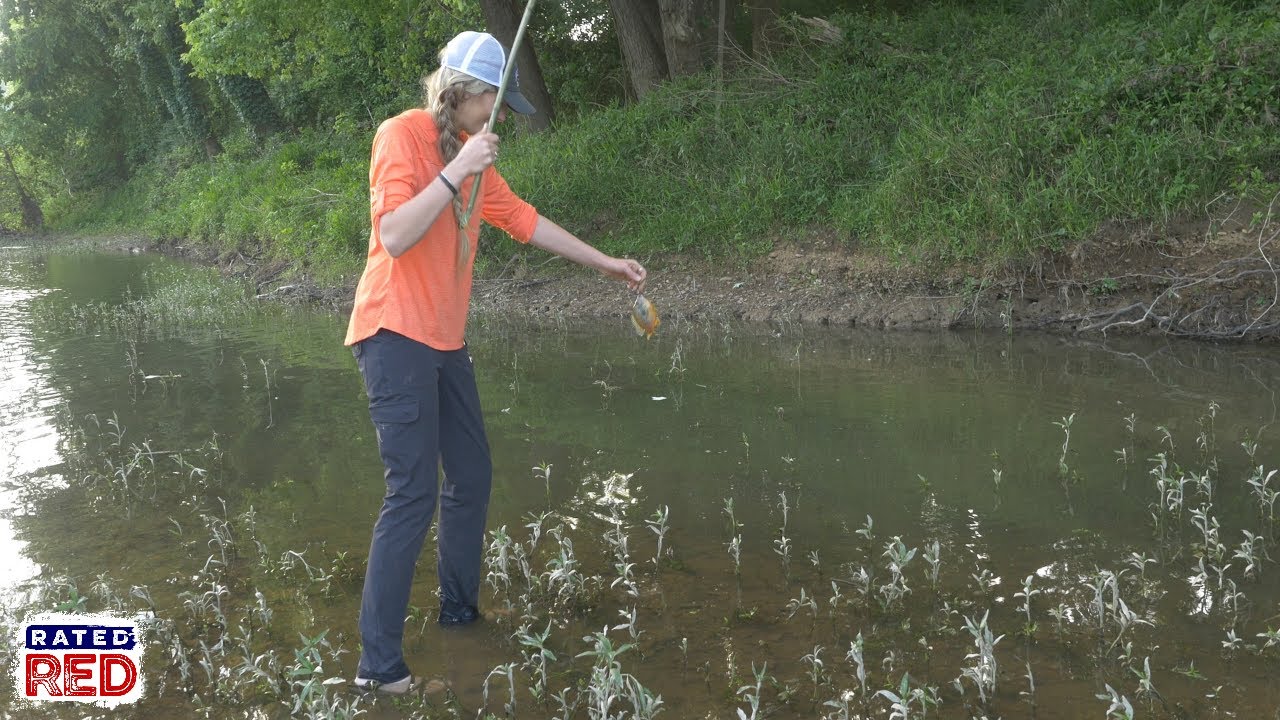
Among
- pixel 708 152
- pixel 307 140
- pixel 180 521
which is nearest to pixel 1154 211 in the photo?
pixel 708 152

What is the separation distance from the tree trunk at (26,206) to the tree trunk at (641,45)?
3411 centimetres

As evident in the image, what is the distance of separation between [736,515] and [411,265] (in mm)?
2396

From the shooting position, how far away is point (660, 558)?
191 inches

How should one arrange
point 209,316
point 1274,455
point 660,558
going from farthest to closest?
point 209,316 → point 1274,455 → point 660,558

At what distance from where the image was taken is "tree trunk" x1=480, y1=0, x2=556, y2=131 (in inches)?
601

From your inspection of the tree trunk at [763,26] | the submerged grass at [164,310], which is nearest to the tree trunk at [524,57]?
the tree trunk at [763,26]

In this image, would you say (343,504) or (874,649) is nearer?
(874,649)

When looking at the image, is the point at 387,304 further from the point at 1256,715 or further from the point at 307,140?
the point at 307,140

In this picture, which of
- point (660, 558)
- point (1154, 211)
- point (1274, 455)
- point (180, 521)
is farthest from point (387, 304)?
point (1154, 211)

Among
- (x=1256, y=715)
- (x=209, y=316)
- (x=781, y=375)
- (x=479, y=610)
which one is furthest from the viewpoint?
(x=209, y=316)

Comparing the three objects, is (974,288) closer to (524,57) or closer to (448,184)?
(448,184)

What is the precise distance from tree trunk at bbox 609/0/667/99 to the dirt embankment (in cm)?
404

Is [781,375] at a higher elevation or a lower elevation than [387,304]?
lower

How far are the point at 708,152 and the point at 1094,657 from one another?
10382 mm
